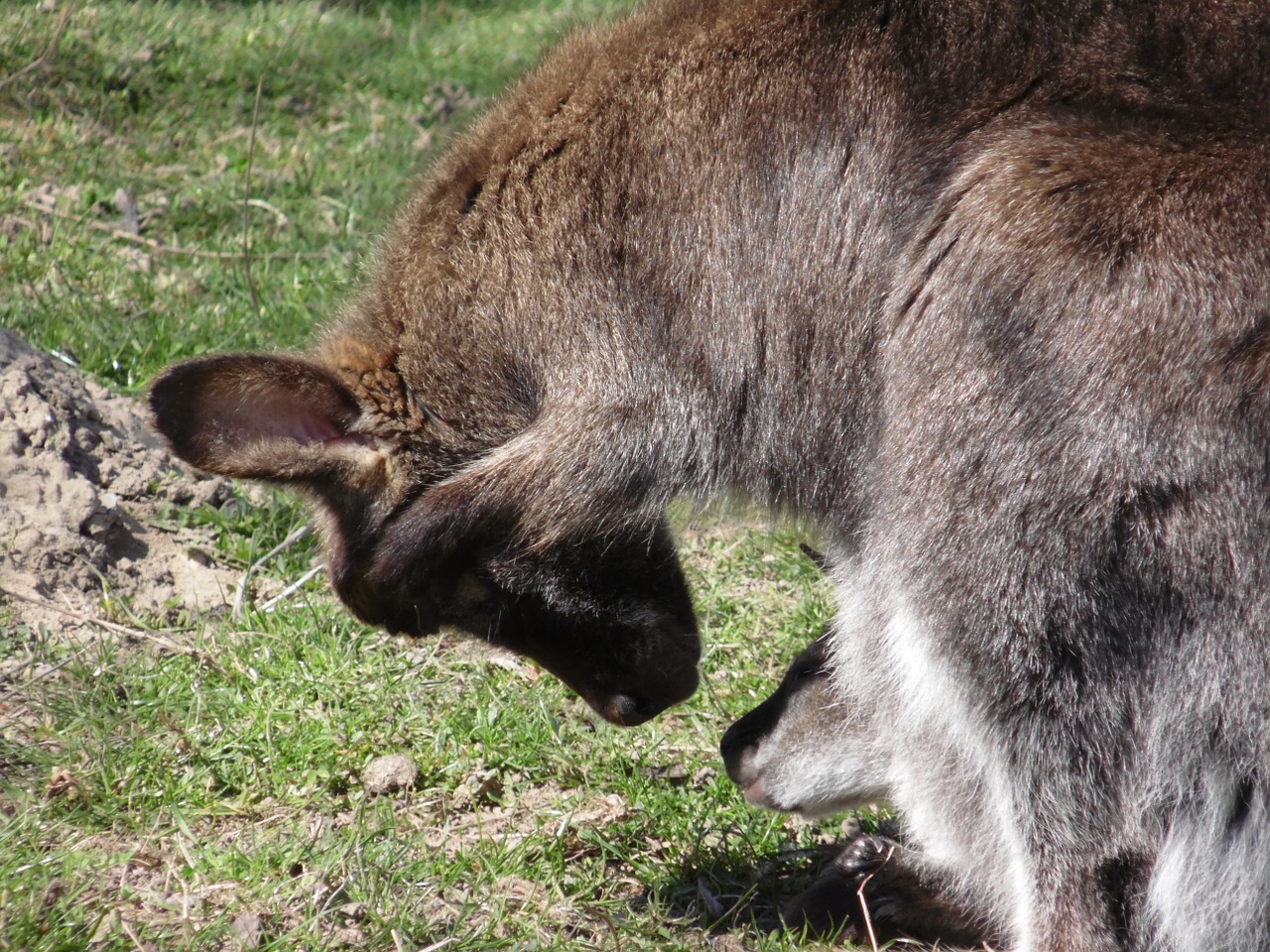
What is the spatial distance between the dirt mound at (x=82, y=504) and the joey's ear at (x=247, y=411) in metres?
1.22

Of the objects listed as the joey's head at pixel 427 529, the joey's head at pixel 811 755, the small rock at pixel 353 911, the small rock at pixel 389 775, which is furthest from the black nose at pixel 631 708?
the small rock at pixel 353 911

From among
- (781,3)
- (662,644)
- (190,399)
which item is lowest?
(662,644)

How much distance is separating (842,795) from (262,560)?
74.0 inches

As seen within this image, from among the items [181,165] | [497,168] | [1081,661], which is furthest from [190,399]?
[181,165]

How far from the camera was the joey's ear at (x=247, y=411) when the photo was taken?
125 inches

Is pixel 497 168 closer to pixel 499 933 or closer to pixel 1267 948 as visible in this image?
pixel 499 933

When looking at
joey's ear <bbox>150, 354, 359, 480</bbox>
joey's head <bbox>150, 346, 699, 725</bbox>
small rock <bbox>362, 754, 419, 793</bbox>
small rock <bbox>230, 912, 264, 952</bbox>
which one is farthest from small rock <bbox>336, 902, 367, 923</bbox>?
joey's ear <bbox>150, 354, 359, 480</bbox>

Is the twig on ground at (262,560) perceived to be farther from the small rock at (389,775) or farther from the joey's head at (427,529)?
the joey's head at (427,529)

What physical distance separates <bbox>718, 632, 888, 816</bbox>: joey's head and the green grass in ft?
0.73

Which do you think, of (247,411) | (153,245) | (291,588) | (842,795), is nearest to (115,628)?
(291,588)

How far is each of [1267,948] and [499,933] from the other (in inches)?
62.6

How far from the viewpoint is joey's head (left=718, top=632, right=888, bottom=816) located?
3.71 m

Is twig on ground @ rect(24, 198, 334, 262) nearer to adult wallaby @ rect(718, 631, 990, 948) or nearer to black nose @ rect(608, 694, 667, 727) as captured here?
black nose @ rect(608, 694, 667, 727)

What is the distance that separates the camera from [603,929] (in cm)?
343
